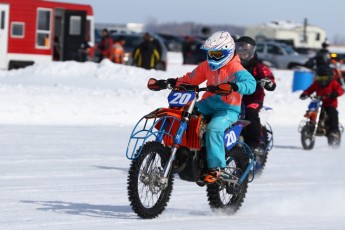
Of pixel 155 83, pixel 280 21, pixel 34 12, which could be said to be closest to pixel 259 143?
pixel 155 83

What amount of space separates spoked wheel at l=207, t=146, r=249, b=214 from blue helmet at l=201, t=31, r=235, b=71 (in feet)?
2.83

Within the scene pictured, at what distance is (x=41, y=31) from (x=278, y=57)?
1665 centimetres

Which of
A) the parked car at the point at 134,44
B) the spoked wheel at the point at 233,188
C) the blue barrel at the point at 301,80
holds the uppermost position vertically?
the spoked wheel at the point at 233,188

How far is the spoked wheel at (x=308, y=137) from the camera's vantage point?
1717 centimetres

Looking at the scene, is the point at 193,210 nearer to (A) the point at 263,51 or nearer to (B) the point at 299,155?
(B) the point at 299,155

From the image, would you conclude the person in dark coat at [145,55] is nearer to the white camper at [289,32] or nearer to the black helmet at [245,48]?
the black helmet at [245,48]

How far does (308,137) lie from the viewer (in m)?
17.2

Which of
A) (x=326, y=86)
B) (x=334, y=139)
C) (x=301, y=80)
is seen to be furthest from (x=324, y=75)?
(x=301, y=80)

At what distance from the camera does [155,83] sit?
8938 mm

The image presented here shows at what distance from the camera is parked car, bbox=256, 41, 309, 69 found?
48.9 m

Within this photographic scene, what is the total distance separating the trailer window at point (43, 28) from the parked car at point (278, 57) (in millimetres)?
15651

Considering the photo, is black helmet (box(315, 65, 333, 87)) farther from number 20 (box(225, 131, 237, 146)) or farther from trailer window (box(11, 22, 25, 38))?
trailer window (box(11, 22, 25, 38))

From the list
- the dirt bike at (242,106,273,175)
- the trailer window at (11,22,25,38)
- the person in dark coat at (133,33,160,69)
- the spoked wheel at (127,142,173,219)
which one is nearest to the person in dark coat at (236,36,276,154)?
the dirt bike at (242,106,273,175)

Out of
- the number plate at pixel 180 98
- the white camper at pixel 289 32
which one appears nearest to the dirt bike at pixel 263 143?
the number plate at pixel 180 98
